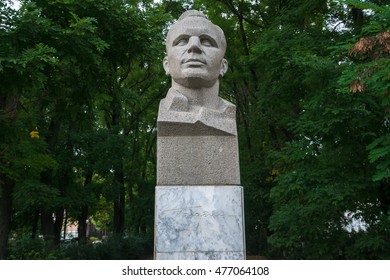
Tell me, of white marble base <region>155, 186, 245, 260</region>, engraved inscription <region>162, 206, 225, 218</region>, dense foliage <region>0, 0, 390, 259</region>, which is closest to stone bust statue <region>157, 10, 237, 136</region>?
white marble base <region>155, 186, 245, 260</region>

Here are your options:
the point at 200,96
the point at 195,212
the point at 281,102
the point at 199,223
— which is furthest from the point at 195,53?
the point at 281,102

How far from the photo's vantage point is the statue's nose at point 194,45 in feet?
17.6

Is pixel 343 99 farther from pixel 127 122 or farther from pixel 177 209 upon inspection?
pixel 127 122

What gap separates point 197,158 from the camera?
5215 millimetres

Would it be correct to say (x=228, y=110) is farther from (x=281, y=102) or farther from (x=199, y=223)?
(x=281, y=102)

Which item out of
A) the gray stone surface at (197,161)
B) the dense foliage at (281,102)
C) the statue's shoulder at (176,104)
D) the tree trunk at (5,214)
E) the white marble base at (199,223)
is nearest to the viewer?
the white marble base at (199,223)

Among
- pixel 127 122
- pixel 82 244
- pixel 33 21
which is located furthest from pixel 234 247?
pixel 127 122

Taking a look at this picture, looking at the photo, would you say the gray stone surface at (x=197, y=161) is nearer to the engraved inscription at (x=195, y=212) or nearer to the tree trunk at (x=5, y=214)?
the engraved inscription at (x=195, y=212)

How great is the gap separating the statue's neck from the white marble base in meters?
1.13

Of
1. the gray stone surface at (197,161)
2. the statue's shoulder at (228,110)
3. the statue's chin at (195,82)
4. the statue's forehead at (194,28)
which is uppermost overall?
the statue's forehead at (194,28)

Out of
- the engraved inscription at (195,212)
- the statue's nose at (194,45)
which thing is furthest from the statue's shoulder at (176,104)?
the engraved inscription at (195,212)

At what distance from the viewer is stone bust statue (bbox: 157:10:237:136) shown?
5250 millimetres

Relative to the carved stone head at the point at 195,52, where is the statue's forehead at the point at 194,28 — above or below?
above

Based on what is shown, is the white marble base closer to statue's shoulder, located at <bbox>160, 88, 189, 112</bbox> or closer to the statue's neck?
statue's shoulder, located at <bbox>160, 88, 189, 112</bbox>
